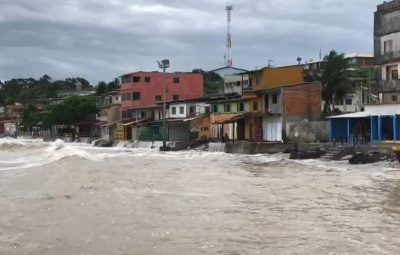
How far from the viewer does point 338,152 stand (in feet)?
125

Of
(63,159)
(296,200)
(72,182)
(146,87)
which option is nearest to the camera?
(296,200)

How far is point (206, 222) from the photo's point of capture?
14352mm

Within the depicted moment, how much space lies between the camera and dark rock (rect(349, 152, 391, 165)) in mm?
33969

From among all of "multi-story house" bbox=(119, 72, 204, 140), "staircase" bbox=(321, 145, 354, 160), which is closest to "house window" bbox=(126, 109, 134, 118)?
"multi-story house" bbox=(119, 72, 204, 140)

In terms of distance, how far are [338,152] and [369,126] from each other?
23.4 feet

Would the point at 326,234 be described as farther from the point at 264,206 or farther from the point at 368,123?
the point at 368,123

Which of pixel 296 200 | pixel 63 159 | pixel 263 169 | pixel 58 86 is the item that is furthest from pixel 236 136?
pixel 58 86

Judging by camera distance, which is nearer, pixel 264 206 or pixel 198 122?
pixel 264 206

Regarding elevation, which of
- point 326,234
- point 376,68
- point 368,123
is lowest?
point 326,234

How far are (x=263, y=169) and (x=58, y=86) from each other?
560 ft

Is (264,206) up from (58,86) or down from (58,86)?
down

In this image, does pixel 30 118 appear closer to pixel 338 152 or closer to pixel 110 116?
pixel 110 116

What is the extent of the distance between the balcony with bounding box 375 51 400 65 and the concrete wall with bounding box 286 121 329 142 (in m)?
7.72

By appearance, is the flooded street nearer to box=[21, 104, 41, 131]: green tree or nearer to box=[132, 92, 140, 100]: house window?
box=[132, 92, 140, 100]: house window
